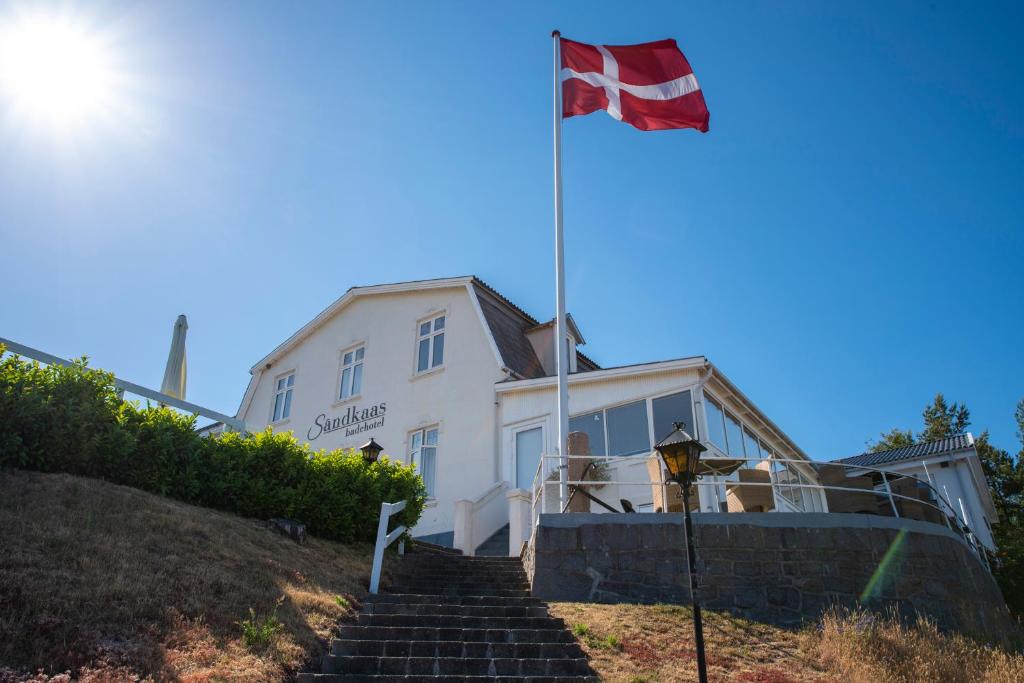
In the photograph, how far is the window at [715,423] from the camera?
14.7m

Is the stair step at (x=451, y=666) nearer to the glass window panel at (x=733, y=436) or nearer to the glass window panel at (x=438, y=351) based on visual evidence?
the glass window panel at (x=733, y=436)

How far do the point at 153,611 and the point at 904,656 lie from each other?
24.1ft

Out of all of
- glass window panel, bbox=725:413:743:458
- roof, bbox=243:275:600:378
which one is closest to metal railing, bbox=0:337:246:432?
roof, bbox=243:275:600:378

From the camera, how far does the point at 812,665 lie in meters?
7.66

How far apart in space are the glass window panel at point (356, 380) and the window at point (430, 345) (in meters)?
2.38

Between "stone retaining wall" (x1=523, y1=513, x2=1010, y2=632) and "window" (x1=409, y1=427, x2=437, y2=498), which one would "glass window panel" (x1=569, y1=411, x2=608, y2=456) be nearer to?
"window" (x1=409, y1=427, x2=437, y2=498)

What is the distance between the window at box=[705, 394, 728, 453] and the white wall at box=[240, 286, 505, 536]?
5023 mm

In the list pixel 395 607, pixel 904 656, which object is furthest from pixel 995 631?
pixel 395 607

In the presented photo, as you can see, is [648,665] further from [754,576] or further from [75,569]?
[75,569]

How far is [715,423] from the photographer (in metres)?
15.1

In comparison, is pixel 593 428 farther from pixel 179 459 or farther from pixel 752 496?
pixel 179 459

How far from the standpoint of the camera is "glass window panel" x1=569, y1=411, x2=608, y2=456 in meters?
15.3

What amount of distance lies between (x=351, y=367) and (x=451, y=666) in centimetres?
1578

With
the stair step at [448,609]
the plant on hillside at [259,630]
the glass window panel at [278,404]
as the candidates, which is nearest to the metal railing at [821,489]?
the stair step at [448,609]
